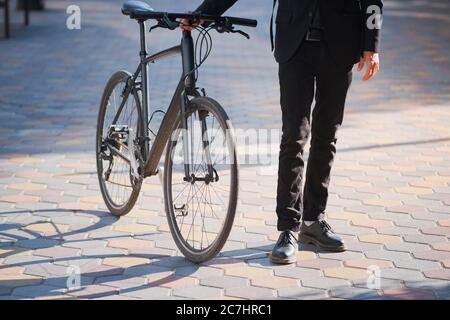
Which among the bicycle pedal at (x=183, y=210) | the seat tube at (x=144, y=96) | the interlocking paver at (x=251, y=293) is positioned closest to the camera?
the interlocking paver at (x=251, y=293)

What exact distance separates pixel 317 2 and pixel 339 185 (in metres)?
1.98

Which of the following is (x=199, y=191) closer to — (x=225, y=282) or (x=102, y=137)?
(x=225, y=282)

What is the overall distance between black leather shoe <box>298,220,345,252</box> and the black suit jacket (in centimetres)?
92

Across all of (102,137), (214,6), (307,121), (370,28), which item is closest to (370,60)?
(370,28)

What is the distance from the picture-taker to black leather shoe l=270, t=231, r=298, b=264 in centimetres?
445

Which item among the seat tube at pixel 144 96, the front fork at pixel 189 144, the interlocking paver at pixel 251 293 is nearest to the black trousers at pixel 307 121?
the front fork at pixel 189 144

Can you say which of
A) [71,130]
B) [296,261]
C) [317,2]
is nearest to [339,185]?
[296,261]

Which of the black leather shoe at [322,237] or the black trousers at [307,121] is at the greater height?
the black trousers at [307,121]

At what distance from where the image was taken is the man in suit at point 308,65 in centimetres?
432

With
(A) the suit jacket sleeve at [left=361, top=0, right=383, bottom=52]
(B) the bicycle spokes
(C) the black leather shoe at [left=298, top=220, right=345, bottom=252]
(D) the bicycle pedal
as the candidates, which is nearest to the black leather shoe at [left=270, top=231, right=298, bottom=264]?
(C) the black leather shoe at [left=298, top=220, right=345, bottom=252]

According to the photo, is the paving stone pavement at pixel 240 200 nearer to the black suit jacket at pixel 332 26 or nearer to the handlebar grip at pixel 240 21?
the black suit jacket at pixel 332 26

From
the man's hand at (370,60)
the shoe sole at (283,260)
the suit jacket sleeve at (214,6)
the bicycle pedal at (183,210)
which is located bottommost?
the shoe sole at (283,260)

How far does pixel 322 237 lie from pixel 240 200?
1100mm

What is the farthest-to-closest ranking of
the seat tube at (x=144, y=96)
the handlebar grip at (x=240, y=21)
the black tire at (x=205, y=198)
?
1. the seat tube at (x=144, y=96)
2. the handlebar grip at (x=240, y=21)
3. the black tire at (x=205, y=198)
